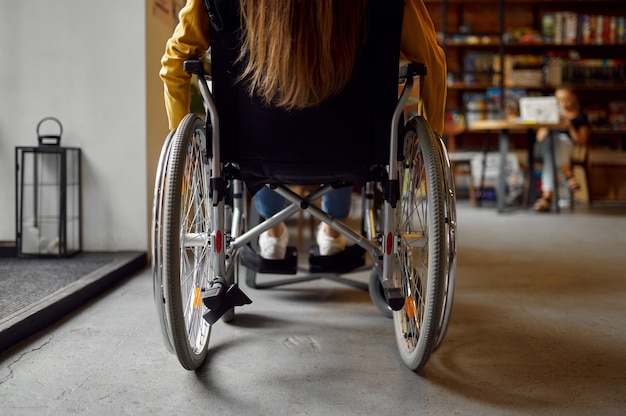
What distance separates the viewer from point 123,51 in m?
2.42

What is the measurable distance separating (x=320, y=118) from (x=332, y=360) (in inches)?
21.7

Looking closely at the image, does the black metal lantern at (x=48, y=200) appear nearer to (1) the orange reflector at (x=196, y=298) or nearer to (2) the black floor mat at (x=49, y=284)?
(2) the black floor mat at (x=49, y=284)

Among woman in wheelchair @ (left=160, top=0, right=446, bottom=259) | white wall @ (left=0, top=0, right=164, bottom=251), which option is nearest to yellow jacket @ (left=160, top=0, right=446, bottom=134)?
woman in wheelchair @ (left=160, top=0, right=446, bottom=259)

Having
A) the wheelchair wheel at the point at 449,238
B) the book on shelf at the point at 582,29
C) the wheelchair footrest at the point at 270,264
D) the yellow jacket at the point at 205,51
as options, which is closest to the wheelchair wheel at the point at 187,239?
the yellow jacket at the point at 205,51

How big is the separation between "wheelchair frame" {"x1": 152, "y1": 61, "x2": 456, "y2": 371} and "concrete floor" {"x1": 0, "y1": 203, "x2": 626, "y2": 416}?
94 millimetres

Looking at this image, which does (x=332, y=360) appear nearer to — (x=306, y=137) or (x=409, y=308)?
(x=409, y=308)

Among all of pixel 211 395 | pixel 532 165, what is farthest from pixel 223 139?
pixel 532 165

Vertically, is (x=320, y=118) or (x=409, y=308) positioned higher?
(x=320, y=118)

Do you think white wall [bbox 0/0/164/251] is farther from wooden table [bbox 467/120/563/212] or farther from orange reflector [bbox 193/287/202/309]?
wooden table [bbox 467/120/563/212]

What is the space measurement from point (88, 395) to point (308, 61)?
790 mm

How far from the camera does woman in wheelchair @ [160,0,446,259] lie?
48.0 inches

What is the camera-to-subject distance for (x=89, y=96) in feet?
7.98

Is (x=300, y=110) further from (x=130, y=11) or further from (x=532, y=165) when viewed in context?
(x=532, y=165)

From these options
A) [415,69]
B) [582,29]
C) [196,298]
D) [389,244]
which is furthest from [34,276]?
[582,29]
